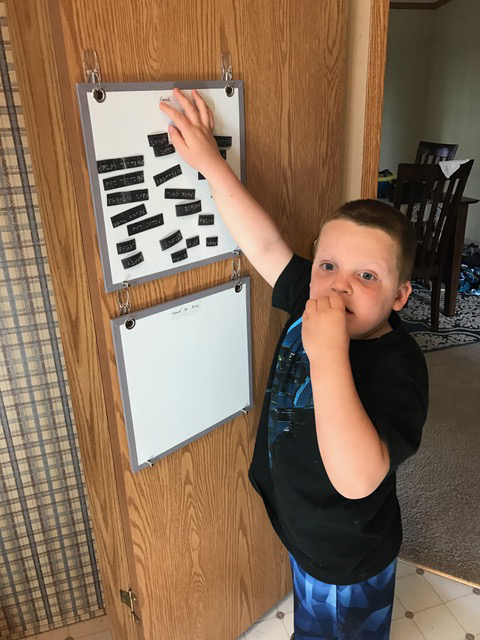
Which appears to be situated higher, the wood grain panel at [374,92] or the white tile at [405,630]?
the wood grain panel at [374,92]

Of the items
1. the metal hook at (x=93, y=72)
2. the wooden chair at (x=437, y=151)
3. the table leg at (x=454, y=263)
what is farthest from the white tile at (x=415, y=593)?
the wooden chair at (x=437, y=151)

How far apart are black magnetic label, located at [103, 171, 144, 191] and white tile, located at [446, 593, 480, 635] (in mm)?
1654

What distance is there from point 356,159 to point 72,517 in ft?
4.10

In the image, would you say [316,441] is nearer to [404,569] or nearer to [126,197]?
[126,197]

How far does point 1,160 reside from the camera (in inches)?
45.7

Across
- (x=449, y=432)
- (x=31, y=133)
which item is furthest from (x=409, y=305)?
(x=31, y=133)

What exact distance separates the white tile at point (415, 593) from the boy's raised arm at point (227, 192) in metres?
1.24

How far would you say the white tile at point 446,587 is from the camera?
179cm

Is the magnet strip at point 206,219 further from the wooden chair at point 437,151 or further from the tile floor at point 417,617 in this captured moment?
the wooden chair at point 437,151

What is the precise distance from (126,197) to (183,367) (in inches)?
15.1

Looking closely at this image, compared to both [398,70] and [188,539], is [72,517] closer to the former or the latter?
→ [188,539]

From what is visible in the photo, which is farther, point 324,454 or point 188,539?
point 188,539

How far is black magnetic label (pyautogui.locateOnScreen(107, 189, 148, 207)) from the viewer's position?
3.08 feet

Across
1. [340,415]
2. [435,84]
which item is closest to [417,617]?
[340,415]
